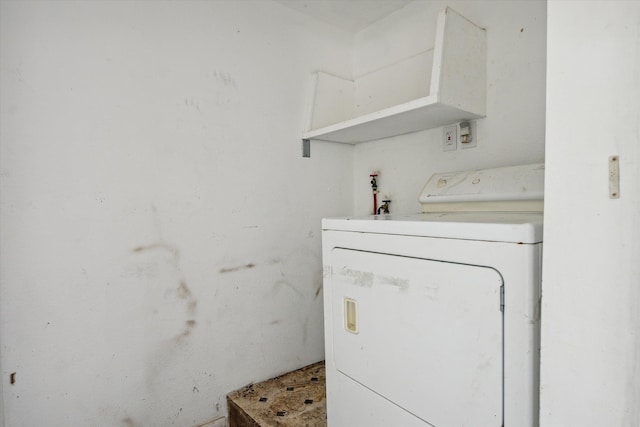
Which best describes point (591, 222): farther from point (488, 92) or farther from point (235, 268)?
point (235, 268)

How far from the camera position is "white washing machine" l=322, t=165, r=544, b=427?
2.80ft

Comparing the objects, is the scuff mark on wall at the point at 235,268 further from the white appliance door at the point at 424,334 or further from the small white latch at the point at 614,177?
the small white latch at the point at 614,177

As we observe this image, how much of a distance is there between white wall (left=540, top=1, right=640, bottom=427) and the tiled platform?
1.09 meters

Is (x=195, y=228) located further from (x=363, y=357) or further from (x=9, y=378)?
(x=363, y=357)

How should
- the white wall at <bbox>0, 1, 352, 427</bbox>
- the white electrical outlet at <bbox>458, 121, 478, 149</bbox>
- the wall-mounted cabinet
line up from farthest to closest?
1. the white electrical outlet at <bbox>458, 121, 478, 149</bbox>
2. the wall-mounted cabinet
3. the white wall at <bbox>0, 1, 352, 427</bbox>

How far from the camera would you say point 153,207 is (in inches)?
59.5

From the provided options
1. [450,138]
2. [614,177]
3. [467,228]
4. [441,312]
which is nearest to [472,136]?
[450,138]

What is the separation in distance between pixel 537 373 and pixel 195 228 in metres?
1.38

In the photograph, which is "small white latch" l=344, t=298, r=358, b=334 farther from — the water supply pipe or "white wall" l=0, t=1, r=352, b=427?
the water supply pipe

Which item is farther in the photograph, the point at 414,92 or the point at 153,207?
the point at 414,92

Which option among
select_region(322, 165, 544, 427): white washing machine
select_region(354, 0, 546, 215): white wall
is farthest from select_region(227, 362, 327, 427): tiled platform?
select_region(354, 0, 546, 215): white wall

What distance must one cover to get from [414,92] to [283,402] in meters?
1.68

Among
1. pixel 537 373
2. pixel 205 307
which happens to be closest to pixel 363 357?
pixel 537 373

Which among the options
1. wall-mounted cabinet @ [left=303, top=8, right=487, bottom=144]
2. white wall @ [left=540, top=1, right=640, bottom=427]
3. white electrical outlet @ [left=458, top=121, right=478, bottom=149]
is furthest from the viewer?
white electrical outlet @ [left=458, top=121, right=478, bottom=149]
